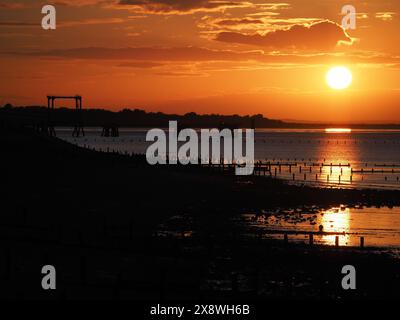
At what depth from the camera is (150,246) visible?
124 ft

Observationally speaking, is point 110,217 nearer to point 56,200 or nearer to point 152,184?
point 56,200

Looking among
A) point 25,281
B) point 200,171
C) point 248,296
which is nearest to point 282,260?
point 248,296

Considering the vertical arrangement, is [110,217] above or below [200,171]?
below

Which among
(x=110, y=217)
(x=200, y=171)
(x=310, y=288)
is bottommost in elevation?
(x=310, y=288)

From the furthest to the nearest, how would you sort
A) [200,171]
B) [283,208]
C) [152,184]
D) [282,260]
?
[200,171] → [152,184] → [283,208] → [282,260]

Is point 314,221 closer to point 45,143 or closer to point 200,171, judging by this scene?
point 200,171

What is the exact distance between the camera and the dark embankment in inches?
1066

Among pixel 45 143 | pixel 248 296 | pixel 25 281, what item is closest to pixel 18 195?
pixel 25 281

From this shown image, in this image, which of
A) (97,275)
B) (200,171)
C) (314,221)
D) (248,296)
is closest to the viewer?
(248,296)

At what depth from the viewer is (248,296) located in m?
25.7

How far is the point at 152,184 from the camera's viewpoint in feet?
253

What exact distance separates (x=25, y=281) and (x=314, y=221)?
110 feet

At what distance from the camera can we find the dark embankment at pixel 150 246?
2708 cm

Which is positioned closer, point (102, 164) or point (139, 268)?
point (139, 268)
